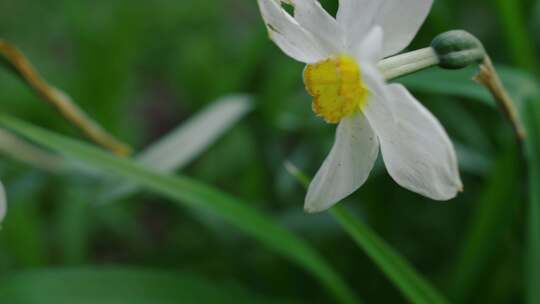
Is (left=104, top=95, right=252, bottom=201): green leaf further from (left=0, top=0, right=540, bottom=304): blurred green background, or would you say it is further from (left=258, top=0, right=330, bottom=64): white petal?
(left=258, top=0, right=330, bottom=64): white petal

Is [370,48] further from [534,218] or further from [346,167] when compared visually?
[534,218]

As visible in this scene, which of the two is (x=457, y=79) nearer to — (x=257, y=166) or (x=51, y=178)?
(x=257, y=166)

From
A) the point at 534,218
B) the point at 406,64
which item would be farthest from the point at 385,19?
the point at 534,218

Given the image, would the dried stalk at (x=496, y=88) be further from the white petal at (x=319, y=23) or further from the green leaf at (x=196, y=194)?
the green leaf at (x=196, y=194)

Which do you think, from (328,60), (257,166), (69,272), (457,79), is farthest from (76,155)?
(257,166)

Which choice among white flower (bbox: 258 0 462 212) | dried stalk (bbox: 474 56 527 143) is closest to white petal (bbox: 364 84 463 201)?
white flower (bbox: 258 0 462 212)

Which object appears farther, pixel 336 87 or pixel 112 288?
pixel 112 288
